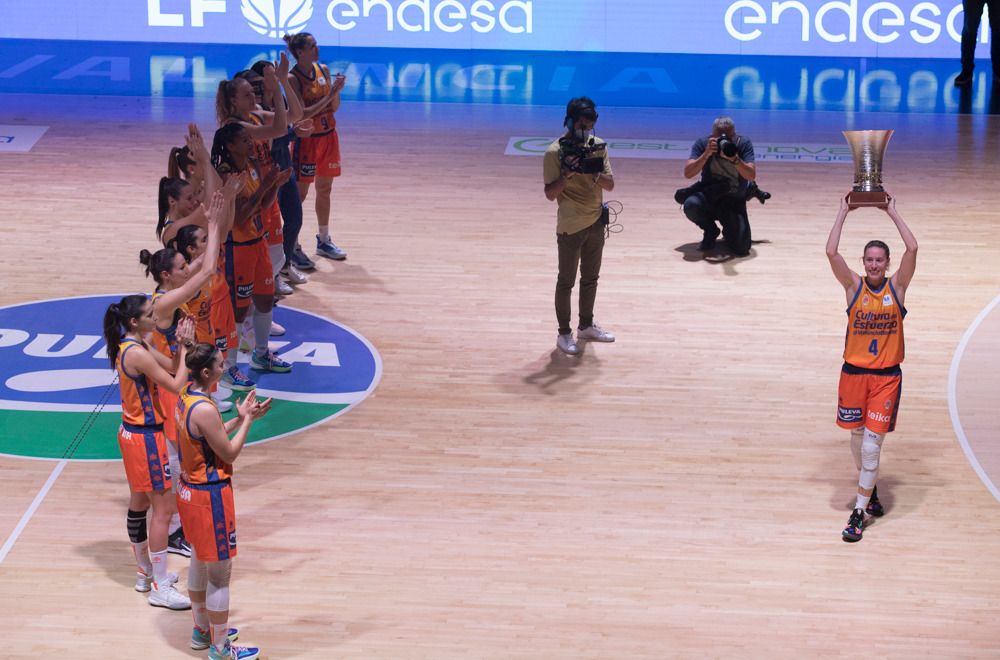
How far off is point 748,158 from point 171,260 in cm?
618

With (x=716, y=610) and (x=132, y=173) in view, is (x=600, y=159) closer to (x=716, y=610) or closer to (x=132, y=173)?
(x=716, y=610)

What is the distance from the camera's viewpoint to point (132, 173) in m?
14.1

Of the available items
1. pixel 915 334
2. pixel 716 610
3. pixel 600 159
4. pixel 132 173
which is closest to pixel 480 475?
pixel 716 610

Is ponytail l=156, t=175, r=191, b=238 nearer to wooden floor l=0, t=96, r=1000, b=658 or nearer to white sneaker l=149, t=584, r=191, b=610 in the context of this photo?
wooden floor l=0, t=96, r=1000, b=658

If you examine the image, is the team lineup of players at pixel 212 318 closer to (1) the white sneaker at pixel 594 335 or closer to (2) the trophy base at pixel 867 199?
(1) the white sneaker at pixel 594 335

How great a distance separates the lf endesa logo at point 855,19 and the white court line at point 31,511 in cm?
1515

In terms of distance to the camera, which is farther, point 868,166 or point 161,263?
point 868,166

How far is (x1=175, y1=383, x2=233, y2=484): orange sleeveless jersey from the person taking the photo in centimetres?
582

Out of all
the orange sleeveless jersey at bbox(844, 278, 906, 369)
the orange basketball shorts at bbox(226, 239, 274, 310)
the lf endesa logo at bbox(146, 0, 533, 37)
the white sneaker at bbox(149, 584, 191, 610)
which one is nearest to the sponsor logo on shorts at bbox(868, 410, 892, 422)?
the orange sleeveless jersey at bbox(844, 278, 906, 369)

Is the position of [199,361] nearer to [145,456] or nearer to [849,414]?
[145,456]

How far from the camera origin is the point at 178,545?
7152mm

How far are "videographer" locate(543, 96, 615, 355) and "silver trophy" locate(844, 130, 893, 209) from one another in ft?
7.63

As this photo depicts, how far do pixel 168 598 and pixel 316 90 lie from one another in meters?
5.53

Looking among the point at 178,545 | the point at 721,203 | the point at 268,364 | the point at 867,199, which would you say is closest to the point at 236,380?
the point at 268,364
